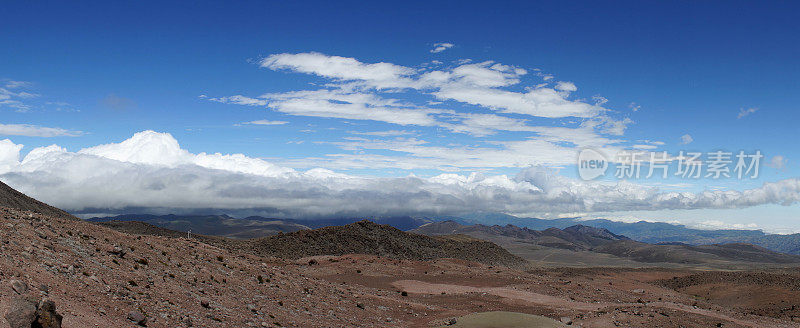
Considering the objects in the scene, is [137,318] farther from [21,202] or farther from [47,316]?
[21,202]

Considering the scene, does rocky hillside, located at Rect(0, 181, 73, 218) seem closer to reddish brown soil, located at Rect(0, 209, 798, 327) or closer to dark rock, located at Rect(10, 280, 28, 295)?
reddish brown soil, located at Rect(0, 209, 798, 327)

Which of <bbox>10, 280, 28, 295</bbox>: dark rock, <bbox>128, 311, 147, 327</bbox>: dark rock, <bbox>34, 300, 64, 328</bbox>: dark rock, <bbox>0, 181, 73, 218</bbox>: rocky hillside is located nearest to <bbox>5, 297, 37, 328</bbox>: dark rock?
<bbox>34, 300, 64, 328</bbox>: dark rock

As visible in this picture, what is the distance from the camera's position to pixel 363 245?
9444cm

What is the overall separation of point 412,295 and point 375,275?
14.1 metres

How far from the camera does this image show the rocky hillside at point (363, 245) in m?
86.9

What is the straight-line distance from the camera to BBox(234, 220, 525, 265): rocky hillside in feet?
285

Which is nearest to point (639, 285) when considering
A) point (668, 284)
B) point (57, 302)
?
point (668, 284)

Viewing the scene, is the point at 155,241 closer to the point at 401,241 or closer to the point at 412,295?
the point at 412,295

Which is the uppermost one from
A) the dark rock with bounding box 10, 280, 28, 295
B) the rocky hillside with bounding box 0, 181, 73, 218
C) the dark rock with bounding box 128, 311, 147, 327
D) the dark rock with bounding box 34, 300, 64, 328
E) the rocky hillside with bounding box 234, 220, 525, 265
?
the rocky hillside with bounding box 0, 181, 73, 218

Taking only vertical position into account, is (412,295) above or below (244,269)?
below

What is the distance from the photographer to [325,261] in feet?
228

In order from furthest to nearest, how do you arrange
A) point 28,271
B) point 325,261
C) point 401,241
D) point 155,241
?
point 401,241, point 325,261, point 155,241, point 28,271

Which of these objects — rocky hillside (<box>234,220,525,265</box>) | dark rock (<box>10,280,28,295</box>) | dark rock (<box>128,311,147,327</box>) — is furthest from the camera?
rocky hillside (<box>234,220,525,265</box>)

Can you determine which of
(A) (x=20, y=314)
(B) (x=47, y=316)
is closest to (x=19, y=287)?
(B) (x=47, y=316)
